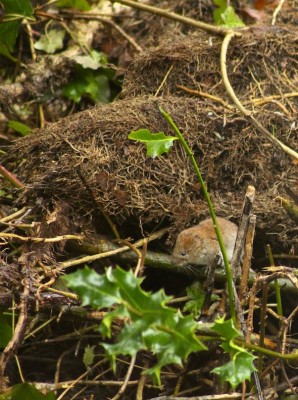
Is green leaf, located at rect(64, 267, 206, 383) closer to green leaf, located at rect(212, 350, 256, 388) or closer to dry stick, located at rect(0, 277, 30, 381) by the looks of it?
green leaf, located at rect(212, 350, 256, 388)

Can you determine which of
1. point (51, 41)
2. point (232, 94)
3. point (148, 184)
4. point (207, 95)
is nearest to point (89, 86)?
point (51, 41)

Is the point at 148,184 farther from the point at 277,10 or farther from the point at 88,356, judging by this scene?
the point at 277,10

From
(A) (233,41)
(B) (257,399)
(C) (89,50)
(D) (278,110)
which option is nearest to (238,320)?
(B) (257,399)

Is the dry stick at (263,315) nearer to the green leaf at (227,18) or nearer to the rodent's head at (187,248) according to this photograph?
the rodent's head at (187,248)

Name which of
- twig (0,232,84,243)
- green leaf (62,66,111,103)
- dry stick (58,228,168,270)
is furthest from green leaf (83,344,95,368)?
green leaf (62,66,111,103)

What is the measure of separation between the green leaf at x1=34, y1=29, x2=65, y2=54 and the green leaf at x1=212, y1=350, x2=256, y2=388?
2852mm

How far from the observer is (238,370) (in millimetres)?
2121

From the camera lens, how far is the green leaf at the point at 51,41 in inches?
176

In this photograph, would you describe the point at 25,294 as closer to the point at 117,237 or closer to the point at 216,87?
the point at 117,237

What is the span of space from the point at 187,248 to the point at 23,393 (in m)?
0.97

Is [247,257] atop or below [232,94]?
below

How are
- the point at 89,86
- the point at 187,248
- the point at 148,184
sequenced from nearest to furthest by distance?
the point at 187,248 < the point at 148,184 < the point at 89,86

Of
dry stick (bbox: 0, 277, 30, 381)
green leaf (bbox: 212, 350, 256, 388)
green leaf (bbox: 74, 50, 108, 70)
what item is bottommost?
dry stick (bbox: 0, 277, 30, 381)

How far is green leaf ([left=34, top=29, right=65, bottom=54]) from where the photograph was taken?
4.48 m
